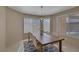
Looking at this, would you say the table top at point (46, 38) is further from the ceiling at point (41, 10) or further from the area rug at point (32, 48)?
the ceiling at point (41, 10)

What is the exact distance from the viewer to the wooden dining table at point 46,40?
5.00ft

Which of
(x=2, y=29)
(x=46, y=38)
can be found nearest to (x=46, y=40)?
(x=46, y=38)

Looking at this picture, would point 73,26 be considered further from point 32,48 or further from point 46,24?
point 32,48

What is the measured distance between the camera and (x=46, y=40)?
1533 mm

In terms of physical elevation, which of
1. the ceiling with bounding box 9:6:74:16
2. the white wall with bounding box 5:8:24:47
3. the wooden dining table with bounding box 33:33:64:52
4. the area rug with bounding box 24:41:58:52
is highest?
the ceiling with bounding box 9:6:74:16

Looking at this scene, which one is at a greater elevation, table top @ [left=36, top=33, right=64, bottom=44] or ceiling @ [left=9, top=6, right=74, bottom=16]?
ceiling @ [left=9, top=6, right=74, bottom=16]

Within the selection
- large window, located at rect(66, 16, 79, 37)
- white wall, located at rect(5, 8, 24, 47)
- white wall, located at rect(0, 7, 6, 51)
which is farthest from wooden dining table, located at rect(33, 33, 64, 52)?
white wall, located at rect(0, 7, 6, 51)

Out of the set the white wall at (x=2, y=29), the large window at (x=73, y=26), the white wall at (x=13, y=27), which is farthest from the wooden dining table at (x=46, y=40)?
the white wall at (x=2, y=29)

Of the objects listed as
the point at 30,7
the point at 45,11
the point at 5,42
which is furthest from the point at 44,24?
the point at 5,42

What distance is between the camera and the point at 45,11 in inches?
61.5

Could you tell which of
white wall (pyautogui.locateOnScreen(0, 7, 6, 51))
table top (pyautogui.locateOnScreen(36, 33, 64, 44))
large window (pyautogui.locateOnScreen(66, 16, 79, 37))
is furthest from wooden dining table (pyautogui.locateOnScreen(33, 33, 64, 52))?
white wall (pyautogui.locateOnScreen(0, 7, 6, 51))

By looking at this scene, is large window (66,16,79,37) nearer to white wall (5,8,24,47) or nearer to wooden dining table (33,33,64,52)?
wooden dining table (33,33,64,52)

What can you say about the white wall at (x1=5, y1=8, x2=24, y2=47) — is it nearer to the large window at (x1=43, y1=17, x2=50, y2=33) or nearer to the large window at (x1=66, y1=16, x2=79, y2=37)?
the large window at (x1=43, y1=17, x2=50, y2=33)

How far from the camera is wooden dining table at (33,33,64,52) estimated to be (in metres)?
1.53
